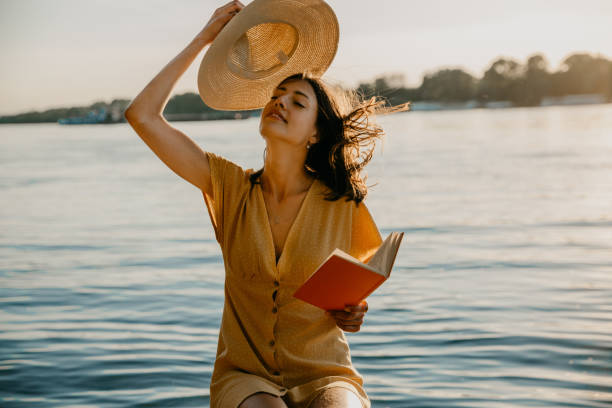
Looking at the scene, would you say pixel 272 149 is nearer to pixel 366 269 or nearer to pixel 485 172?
pixel 366 269

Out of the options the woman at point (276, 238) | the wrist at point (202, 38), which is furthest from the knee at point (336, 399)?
the wrist at point (202, 38)

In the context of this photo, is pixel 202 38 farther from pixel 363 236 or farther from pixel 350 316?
pixel 350 316

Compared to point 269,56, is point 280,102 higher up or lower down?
lower down

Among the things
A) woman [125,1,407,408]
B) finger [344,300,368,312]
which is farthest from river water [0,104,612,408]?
finger [344,300,368,312]

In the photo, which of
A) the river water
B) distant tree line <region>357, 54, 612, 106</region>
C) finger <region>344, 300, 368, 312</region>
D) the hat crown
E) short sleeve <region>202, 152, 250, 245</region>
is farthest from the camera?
distant tree line <region>357, 54, 612, 106</region>

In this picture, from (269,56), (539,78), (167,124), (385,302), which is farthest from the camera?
(539,78)

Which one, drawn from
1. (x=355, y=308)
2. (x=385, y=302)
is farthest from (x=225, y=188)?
(x=385, y=302)

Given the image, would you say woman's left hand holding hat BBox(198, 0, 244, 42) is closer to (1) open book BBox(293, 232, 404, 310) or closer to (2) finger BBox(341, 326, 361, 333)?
(1) open book BBox(293, 232, 404, 310)

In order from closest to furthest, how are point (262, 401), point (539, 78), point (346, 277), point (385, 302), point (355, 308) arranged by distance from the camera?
point (346, 277) < point (262, 401) < point (355, 308) < point (385, 302) < point (539, 78)

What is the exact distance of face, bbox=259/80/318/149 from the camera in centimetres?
274

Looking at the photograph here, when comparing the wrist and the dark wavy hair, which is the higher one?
the wrist

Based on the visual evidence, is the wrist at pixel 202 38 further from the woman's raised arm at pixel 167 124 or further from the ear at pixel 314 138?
the ear at pixel 314 138

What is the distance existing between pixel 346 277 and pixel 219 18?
1046 millimetres

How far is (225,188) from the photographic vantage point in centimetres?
271
